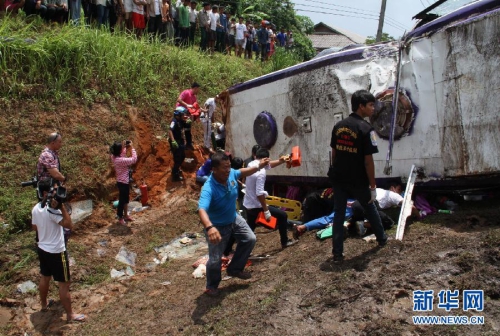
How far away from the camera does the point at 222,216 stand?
462cm

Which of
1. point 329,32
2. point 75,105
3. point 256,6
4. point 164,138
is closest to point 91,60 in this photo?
point 75,105

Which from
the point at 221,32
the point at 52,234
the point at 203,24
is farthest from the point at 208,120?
the point at 221,32

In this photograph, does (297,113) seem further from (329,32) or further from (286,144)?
(329,32)

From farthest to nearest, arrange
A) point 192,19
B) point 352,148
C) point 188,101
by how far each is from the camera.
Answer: point 192,19, point 188,101, point 352,148

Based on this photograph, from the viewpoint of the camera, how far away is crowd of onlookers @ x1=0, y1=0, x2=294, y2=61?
33.8 ft

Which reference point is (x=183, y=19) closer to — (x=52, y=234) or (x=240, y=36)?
(x=240, y=36)

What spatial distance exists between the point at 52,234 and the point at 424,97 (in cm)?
469

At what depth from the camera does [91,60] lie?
31.5 feet

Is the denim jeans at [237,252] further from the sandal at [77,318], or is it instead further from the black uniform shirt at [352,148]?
the sandal at [77,318]

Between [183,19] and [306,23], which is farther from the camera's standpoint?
[306,23]

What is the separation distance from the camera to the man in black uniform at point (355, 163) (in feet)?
14.5

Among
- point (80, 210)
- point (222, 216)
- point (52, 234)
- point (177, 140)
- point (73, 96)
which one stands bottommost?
point (80, 210)

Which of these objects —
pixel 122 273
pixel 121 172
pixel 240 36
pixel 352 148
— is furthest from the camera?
pixel 240 36

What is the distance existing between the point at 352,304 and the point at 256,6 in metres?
21.1
